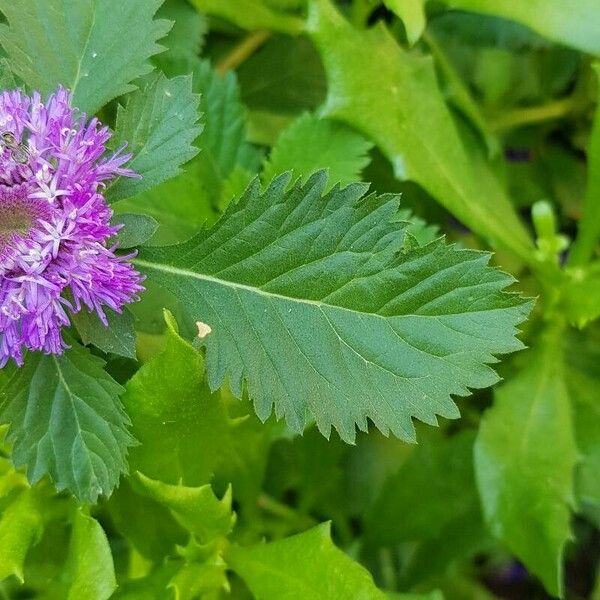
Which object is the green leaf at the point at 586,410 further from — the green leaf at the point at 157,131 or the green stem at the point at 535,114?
the green leaf at the point at 157,131

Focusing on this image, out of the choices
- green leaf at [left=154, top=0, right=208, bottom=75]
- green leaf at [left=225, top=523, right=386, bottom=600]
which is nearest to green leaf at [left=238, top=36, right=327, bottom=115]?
green leaf at [left=154, top=0, right=208, bottom=75]

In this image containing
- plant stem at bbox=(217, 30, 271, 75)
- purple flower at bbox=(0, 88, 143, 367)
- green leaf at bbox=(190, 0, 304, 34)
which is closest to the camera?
purple flower at bbox=(0, 88, 143, 367)

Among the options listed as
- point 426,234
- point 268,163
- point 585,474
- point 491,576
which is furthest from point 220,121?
point 491,576

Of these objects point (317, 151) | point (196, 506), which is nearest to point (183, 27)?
point (317, 151)

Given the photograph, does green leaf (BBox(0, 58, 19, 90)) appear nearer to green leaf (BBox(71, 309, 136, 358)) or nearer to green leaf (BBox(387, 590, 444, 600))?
green leaf (BBox(71, 309, 136, 358))

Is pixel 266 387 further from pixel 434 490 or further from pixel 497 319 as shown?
pixel 434 490

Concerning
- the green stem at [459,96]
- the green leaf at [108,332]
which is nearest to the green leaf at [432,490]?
the green stem at [459,96]

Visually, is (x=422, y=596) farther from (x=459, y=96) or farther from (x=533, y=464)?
(x=459, y=96)
